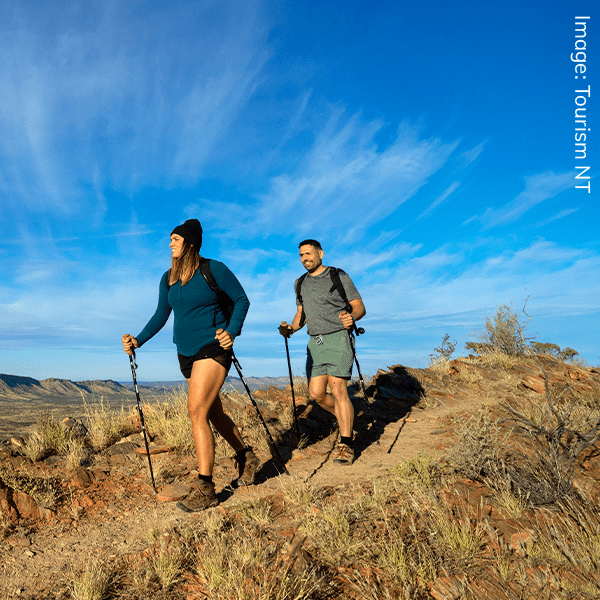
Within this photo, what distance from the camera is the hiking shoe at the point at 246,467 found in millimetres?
4629

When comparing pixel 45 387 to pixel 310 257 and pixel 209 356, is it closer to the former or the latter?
pixel 310 257

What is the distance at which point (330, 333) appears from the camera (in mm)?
5449

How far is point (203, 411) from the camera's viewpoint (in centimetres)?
392

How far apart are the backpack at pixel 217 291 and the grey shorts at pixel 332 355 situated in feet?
5.18

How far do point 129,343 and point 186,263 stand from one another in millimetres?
1142

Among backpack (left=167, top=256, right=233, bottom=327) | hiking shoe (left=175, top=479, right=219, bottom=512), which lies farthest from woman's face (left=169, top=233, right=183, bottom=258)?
hiking shoe (left=175, top=479, right=219, bottom=512)

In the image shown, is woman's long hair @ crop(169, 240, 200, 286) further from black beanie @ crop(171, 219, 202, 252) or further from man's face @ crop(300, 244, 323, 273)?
man's face @ crop(300, 244, 323, 273)

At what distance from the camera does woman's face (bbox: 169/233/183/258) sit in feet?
13.4

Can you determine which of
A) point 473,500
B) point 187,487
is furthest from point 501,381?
point 187,487

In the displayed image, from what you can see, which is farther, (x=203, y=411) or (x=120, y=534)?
(x=203, y=411)

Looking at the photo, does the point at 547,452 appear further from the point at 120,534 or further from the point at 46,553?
the point at 46,553

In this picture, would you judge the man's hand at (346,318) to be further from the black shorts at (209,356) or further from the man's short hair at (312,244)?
the black shorts at (209,356)

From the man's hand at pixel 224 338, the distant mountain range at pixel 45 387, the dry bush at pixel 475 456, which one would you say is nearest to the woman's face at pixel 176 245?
the man's hand at pixel 224 338

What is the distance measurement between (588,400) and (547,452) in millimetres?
5234
